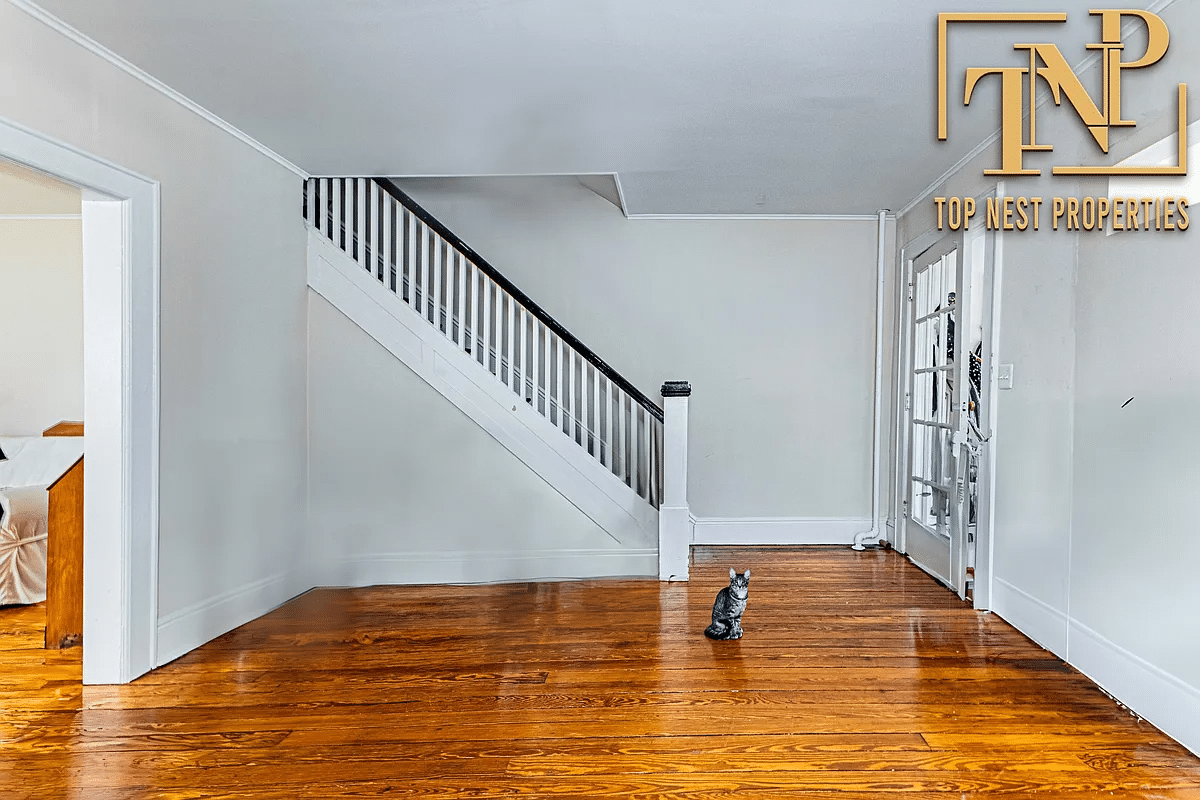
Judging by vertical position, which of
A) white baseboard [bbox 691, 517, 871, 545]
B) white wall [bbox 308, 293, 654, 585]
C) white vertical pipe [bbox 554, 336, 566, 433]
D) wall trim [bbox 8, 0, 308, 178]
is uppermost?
wall trim [bbox 8, 0, 308, 178]

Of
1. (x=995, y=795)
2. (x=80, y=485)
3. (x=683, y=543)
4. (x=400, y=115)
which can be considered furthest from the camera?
(x=683, y=543)

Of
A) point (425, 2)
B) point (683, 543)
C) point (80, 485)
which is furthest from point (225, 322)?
point (683, 543)

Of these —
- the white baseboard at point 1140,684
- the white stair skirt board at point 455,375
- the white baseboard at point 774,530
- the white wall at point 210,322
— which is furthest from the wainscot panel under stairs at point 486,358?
the white baseboard at point 1140,684

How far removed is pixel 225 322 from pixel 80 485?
0.93m

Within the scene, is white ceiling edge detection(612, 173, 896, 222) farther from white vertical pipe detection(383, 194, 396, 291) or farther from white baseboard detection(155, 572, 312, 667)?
white baseboard detection(155, 572, 312, 667)

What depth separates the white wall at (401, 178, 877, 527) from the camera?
5.47 m

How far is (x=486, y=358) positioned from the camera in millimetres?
4645

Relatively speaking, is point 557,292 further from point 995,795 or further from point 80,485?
point 995,795

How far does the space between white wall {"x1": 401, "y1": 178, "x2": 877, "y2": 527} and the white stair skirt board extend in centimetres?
109

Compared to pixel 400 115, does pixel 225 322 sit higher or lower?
lower

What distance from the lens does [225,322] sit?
368 cm

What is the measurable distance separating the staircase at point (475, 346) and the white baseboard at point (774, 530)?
0.97 m

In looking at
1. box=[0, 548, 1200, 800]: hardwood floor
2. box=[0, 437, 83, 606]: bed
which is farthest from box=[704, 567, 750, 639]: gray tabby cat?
box=[0, 437, 83, 606]: bed

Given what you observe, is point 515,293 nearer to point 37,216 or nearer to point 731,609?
point 731,609
